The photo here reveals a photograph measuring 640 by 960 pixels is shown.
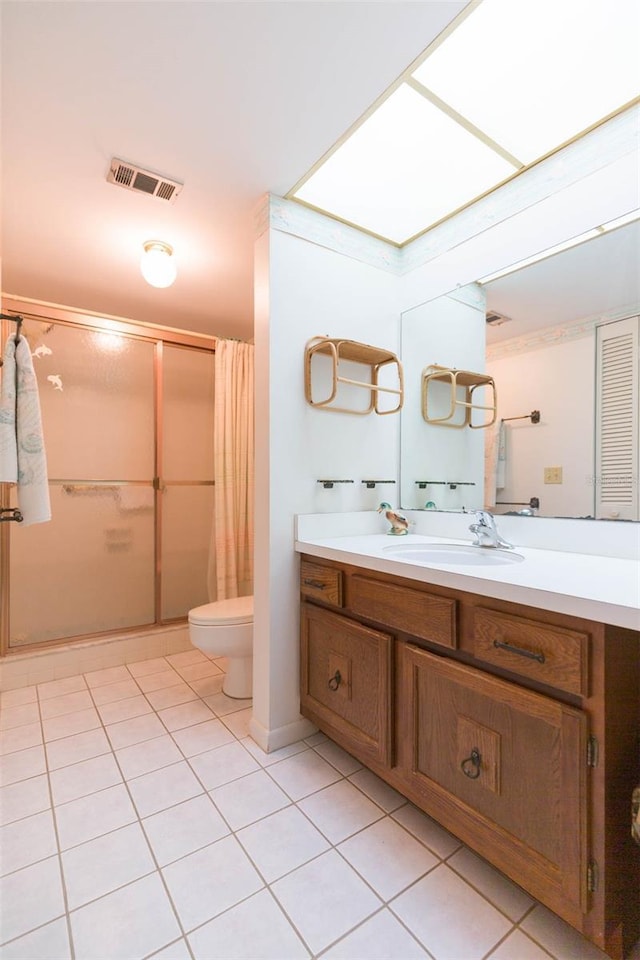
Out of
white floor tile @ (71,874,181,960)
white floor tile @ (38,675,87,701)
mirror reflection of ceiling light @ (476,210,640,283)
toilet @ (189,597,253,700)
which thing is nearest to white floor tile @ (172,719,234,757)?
toilet @ (189,597,253,700)

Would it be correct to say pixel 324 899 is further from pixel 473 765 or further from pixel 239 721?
pixel 239 721

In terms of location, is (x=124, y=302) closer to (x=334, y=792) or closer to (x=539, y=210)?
(x=539, y=210)

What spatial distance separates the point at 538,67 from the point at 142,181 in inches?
55.3

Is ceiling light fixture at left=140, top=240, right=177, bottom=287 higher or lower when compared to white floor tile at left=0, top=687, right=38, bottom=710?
higher

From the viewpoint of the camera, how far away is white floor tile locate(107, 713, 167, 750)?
1762 millimetres

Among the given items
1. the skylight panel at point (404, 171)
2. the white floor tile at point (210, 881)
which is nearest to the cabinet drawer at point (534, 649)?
the white floor tile at point (210, 881)

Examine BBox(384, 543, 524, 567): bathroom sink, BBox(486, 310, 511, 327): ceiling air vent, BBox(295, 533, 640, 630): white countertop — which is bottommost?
BBox(384, 543, 524, 567): bathroom sink

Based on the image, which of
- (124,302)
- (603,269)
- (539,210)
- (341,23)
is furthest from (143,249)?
(603,269)

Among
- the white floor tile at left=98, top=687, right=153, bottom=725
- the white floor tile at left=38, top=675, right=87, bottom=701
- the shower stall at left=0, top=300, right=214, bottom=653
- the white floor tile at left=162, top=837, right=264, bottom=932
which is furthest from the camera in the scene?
the shower stall at left=0, top=300, right=214, bottom=653

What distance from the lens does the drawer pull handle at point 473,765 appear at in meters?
1.05

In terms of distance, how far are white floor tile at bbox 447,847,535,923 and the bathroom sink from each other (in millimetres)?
822

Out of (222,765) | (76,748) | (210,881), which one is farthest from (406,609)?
(76,748)

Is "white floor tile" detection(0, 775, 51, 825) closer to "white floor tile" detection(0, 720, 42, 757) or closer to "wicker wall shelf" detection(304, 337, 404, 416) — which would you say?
"white floor tile" detection(0, 720, 42, 757)

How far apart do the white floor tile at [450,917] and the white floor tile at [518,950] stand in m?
0.01
